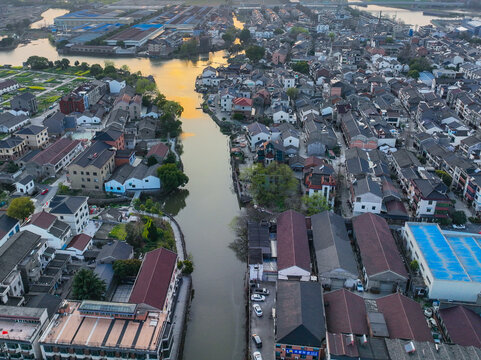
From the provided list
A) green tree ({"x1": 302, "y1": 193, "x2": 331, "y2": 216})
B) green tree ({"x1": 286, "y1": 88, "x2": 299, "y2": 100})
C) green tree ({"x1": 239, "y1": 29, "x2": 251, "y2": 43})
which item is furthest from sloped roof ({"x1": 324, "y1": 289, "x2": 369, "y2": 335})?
green tree ({"x1": 239, "y1": 29, "x2": 251, "y2": 43})

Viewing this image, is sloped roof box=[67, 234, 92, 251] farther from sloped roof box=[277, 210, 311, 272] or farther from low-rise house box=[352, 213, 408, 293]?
low-rise house box=[352, 213, 408, 293]

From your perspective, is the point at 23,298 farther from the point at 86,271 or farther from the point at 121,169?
the point at 121,169

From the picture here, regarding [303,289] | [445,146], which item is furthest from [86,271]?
[445,146]

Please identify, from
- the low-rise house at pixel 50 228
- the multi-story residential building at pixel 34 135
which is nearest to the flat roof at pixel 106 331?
the low-rise house at pixel 50 228


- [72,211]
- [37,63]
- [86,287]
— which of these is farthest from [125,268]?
[37,63]

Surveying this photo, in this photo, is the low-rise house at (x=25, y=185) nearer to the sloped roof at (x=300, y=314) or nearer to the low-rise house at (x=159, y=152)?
the low-rise house at (x=159, y=152)

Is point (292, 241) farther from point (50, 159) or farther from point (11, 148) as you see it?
point (11, 148)
